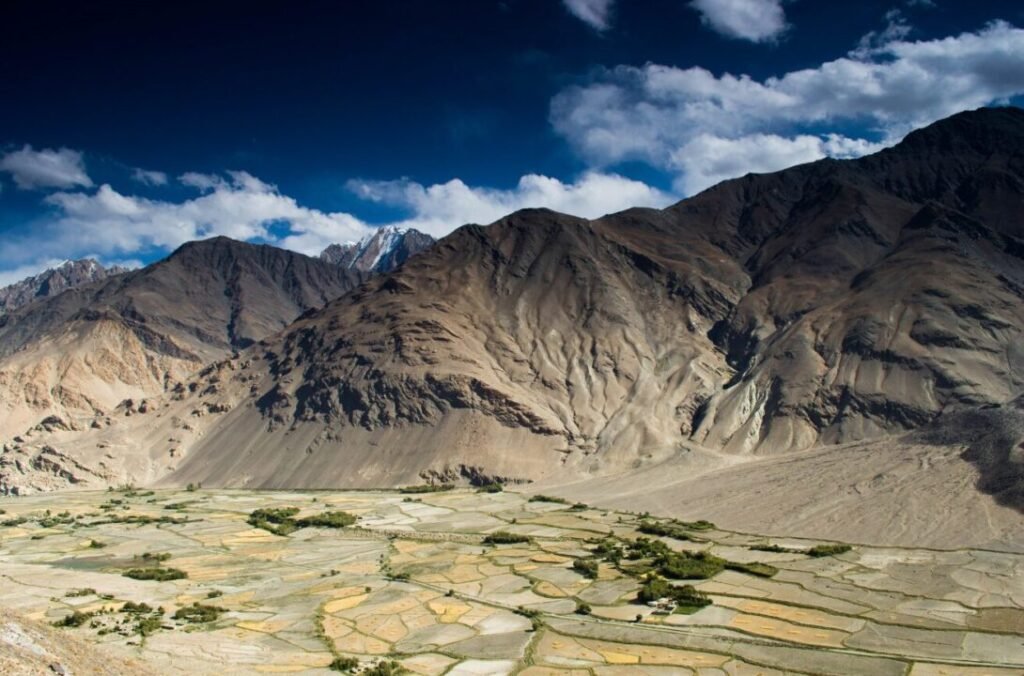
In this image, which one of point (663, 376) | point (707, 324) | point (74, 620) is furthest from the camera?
point (707, 324)

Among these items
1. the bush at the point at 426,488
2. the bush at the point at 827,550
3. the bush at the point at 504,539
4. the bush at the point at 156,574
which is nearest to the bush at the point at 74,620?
the bush at the point at 156,574

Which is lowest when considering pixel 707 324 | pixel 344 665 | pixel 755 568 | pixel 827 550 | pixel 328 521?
pixel 328 521

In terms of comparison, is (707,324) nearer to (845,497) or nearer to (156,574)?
(845,497)

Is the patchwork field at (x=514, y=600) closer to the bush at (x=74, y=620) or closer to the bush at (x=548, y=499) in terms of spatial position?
the bush at (x=74, y=620)

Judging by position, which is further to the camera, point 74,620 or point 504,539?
point 504,539

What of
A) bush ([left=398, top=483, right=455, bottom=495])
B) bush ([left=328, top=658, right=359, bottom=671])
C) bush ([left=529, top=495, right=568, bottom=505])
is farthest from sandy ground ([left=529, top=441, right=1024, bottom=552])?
bush ([left=328, top=658, right=359, bottom=671])

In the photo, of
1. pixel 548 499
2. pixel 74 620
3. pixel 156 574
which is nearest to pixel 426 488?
pixel 548 499

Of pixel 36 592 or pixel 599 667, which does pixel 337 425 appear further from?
pixel 599 667

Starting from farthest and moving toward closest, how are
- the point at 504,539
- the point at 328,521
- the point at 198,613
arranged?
the point at 328,521 → the point at 504,539 → the point at 198,613
